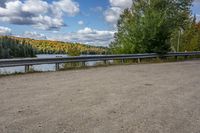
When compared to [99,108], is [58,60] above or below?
above

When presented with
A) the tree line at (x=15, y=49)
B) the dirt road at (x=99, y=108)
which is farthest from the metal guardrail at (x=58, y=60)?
the tree line at (x=15, y=49)

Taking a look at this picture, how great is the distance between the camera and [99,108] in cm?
774

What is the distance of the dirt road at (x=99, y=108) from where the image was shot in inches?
243

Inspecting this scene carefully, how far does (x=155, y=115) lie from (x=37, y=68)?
11.6 meters

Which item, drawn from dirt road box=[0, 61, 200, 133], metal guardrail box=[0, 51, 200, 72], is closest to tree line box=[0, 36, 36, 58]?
metal guardrail box=[0, 51, 200, 72]

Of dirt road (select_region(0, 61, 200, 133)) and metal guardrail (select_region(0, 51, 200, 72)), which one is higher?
metal guardrail (select_region(0, 51, 200, 72))

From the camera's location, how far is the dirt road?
618 cm

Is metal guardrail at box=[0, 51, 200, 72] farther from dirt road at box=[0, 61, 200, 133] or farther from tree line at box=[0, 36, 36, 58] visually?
tree line at box=[0, 36, 36, 58]

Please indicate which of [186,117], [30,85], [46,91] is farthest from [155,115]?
[30,85]

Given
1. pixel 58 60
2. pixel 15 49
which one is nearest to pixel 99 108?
pixel 58 60

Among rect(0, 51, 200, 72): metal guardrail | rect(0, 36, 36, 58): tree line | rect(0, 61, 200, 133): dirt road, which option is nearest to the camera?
rect(0, 61, 200, 133): dirt road

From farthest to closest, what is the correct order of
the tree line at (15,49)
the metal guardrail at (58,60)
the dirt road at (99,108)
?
the tree line at (15,49) < the metal guardrail at (58,60) < the dirt road at (99,108)

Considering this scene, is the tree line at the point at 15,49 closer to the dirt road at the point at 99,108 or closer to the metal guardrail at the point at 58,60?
the metal guardrail at the point at 58,60

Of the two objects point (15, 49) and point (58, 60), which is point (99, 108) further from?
point (15, 49)
